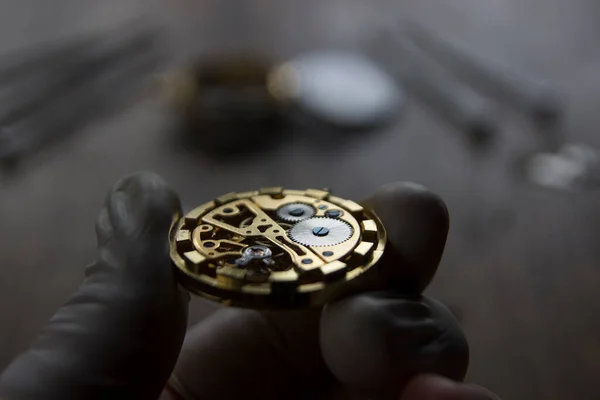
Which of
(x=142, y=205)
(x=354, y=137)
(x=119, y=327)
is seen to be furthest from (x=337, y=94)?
(x=119, y=327)

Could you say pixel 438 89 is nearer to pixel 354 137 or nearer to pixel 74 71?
pixel 354 137

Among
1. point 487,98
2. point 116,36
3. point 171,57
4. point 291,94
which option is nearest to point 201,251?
point 291,94

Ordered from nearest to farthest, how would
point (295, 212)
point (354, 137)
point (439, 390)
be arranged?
point (439, 390) < point (295, 212) < point (354, 137)

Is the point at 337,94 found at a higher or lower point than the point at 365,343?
lower

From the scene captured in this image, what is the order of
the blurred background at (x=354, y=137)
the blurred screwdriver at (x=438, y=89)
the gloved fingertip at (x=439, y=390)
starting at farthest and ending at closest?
the blurred screwdriver at (x=438, y=89) → the blurred background at (x=354, y=137) → the gloved fingertip at (x=439, y=390)

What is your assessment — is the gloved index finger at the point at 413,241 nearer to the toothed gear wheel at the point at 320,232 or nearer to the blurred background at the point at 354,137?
the toothed gear wheel at the point at 320,232

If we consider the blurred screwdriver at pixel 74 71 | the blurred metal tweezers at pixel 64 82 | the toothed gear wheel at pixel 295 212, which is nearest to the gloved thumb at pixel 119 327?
the toothed gear wheel at pixel 295 212

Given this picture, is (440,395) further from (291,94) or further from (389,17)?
(389,17)
